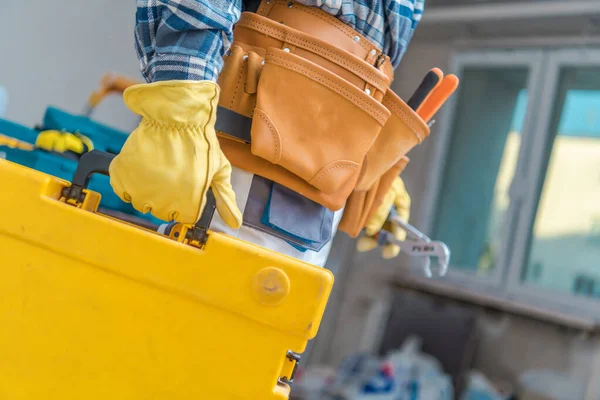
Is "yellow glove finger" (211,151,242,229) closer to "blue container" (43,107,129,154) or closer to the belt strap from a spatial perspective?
the belt strap

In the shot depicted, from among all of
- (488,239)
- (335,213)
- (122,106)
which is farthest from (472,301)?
(335,213)

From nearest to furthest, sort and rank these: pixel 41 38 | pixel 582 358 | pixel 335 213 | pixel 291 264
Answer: pixel 291 264
pixel 335 213
pixel 41 38
pixel 582 358

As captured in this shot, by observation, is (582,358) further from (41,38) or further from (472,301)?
(41,38)

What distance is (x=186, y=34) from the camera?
66 centimetres

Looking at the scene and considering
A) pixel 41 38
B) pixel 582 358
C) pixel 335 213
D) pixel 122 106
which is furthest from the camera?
pixel 582 358

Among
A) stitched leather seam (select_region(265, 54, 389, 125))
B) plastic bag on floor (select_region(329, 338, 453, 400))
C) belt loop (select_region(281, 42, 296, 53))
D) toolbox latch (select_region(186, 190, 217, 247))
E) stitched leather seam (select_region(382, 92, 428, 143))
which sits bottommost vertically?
plastic bag on floor (select_region(329, 338, 453, 400))

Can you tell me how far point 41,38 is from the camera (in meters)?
2.07

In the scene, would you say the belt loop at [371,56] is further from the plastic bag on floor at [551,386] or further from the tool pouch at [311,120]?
the plastic bag on floor at [551,386]

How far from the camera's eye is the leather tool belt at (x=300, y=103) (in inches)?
28.8

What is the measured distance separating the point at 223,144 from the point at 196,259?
0.23 meters

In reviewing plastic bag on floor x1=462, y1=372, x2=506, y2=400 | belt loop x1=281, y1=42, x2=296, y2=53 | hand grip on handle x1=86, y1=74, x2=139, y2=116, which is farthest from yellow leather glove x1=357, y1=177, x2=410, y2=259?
plastic bag on floor x1=462, y1=372, x2=506, y2=400

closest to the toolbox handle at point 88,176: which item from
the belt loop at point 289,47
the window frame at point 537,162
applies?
the belt loop at point 289,47

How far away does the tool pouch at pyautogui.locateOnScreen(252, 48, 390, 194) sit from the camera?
Answer: 0.73 meters

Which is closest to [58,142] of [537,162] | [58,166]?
[58,166]
